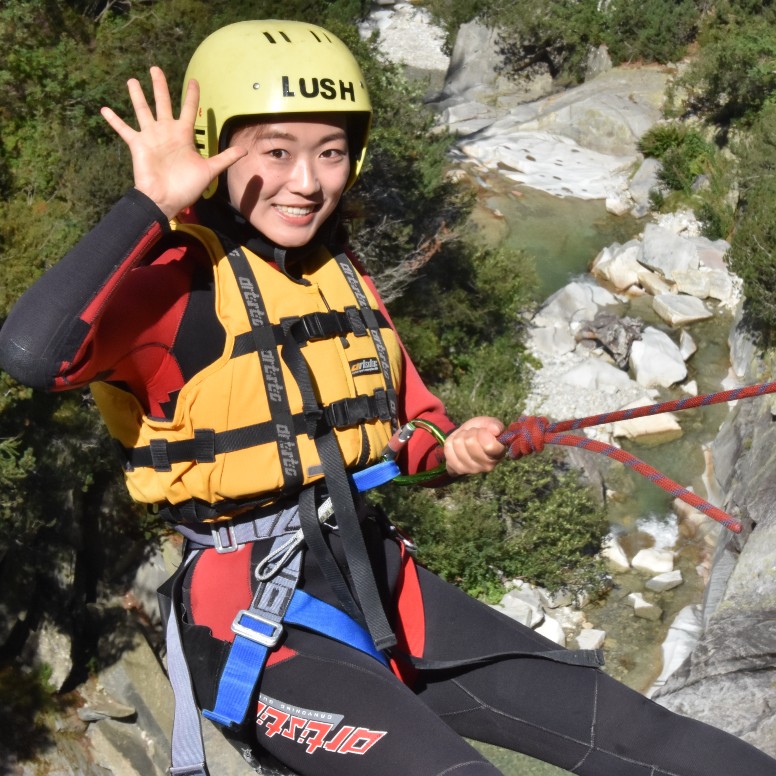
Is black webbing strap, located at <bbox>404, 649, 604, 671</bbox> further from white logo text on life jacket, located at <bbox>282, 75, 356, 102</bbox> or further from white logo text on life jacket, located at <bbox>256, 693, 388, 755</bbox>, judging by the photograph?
white logo text on life jacket, located at <bbox>282, 75, 356, 102</bbox>

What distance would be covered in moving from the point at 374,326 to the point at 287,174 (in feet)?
1.62

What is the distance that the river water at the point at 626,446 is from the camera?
7109 mm

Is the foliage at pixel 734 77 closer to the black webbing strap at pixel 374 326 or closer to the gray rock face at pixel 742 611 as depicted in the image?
the gray rock face at pixel 742 611

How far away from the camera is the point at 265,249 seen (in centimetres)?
240

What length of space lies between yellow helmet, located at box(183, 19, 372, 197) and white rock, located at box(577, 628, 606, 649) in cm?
562

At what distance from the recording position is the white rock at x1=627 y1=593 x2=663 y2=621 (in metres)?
7.42

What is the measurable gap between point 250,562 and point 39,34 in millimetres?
8575

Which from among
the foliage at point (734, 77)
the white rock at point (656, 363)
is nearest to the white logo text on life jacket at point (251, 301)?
the white rock at point (656, 363)

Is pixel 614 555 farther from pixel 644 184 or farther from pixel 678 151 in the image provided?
pixel 678 151

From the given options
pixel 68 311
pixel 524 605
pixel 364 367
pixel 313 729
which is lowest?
pixel 524 605

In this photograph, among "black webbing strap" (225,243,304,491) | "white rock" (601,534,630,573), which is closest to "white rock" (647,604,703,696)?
"white rock" (601,534,630,573)

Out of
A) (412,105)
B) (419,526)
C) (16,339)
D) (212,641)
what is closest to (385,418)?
(212,641)

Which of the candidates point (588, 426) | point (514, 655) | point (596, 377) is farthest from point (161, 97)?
point (596, 377)

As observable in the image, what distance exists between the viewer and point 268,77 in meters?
2.29
